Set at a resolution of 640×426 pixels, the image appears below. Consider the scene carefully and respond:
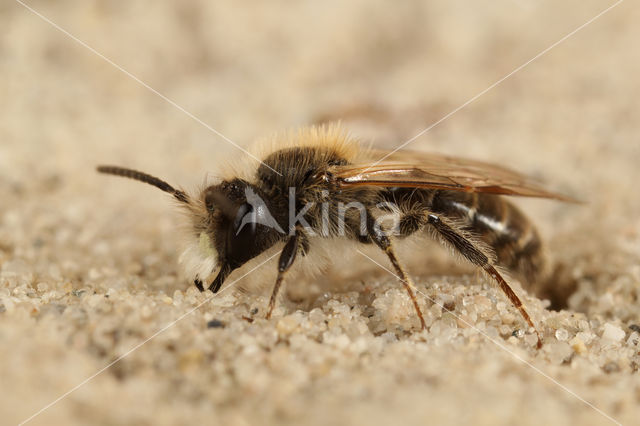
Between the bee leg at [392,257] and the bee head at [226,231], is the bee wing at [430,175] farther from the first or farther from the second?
the bee head at [226,231]

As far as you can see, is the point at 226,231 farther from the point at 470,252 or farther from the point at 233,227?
the point at 470,252

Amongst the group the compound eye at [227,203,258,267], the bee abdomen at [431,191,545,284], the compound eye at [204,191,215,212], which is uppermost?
the compound eye at [204,191,215,212]

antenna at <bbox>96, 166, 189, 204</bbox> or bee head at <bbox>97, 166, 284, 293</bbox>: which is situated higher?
antenna at <bbox>96, 166, 189, 204</bbox>

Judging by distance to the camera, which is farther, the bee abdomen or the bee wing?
the bee abdomen

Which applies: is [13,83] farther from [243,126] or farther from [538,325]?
[538,325]

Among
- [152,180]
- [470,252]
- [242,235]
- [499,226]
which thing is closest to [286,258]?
[242,235]

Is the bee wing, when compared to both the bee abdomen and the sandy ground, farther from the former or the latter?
the sandy ground

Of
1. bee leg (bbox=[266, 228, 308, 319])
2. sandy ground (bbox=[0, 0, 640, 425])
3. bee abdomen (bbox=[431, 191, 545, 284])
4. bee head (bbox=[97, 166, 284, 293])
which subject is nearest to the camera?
sandy ground (bbox=[0, 0, 640, 425])

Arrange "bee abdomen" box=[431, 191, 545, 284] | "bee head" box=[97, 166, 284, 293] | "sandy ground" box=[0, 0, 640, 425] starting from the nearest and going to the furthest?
"sandy ground" box=[0, 0, 640, 425]
"bee head" box=[97, 166, 284, 293]
"bee abdomen" box=[431, 191, 545, 284]

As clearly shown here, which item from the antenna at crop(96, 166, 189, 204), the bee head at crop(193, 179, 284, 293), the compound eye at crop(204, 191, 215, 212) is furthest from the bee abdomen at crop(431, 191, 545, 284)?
the antenna at crop(96, 166, 189, 204)
